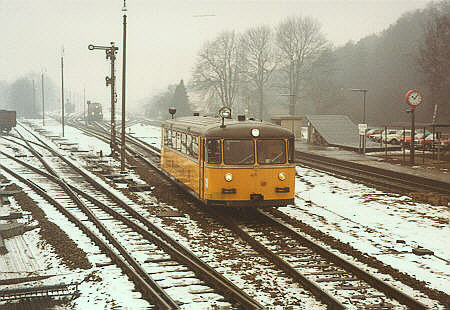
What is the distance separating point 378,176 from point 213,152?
1293 cm

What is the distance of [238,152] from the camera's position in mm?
14117

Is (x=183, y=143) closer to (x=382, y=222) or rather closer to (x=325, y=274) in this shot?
(x=382, y=222)

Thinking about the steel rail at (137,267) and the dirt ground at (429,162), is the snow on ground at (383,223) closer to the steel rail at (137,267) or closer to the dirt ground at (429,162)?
the steel rail at (137,267)

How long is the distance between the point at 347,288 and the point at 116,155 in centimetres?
2413

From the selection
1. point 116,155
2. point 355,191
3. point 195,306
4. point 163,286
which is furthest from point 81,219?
point 116,155

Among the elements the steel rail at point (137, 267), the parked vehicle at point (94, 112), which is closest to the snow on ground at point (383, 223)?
the steel rail at point (137, 267)

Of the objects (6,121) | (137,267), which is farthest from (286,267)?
(6,121)

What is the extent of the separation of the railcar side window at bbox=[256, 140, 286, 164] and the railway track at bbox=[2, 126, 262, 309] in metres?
3.27

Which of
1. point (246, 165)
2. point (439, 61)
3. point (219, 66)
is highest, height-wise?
point (439, 61)

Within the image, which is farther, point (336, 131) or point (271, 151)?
point (336, 131)

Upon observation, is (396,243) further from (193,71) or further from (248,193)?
(193,71)

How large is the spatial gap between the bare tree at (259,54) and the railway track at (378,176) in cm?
3596

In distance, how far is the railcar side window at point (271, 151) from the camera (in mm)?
14203

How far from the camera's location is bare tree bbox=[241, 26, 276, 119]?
221 feet
